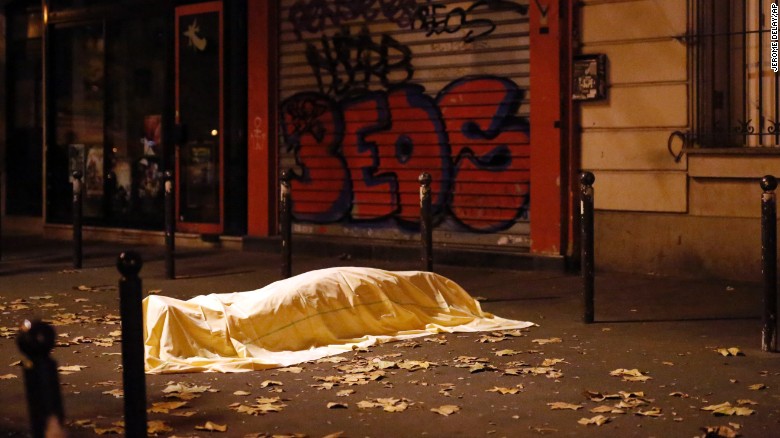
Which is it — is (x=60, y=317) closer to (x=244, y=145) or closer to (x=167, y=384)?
(x=167, y=384)

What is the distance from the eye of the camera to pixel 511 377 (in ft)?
23.7

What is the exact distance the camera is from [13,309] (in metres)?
10.5

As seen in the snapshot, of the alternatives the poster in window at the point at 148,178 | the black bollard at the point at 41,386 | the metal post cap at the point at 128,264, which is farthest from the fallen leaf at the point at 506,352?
the poster in window at the point at 148,178

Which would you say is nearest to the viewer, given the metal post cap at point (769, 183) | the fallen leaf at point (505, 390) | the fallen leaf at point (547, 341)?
the fallen leaf at point (505, 390)

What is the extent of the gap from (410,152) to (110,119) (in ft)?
20.8

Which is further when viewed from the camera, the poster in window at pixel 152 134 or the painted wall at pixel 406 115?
the poster in window at pixel 152 134

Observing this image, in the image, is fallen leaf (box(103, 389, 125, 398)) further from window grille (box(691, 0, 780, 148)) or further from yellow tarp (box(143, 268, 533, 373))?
window grille (box(691, 0, 780, 148))

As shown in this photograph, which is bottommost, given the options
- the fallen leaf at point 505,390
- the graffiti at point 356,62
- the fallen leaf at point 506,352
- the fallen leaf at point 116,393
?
the fallen leaf at point 116,393

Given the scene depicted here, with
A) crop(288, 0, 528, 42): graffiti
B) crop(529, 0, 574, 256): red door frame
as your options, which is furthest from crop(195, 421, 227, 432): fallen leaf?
crop(288, 0, 528, 42): graffiti

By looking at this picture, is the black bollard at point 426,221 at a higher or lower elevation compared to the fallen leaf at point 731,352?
higher

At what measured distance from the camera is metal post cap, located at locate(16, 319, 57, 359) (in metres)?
3.73

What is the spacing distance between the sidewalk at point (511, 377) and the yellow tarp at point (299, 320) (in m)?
0.27

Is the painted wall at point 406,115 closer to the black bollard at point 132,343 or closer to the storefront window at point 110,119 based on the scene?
the storefront window at point 110,119

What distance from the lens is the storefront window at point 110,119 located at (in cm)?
1758
